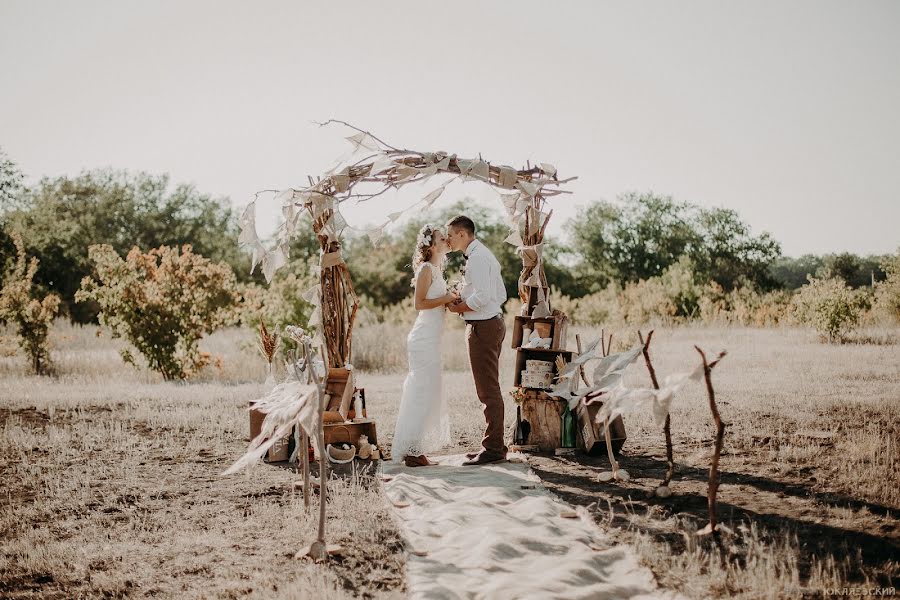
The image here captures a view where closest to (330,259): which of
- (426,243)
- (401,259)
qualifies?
(426,243)

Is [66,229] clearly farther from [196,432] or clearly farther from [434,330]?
[434,330]

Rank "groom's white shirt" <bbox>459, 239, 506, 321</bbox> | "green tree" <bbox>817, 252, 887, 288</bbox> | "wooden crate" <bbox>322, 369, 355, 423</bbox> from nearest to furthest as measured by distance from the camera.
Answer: "groom's white shirt" <bbox>459, 239, 506, 321</bbox>
"wooden crate" <bbox>322, 369, 355, 423</bbox>
"green tree" <bbox>817, 252, 887, 288</bbox>

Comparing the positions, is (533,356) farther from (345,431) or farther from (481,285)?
(345,431)

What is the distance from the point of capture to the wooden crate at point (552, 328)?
7.11m

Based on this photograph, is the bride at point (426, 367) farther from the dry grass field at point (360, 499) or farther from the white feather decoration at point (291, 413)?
the white feather decoration at point (291, 413)

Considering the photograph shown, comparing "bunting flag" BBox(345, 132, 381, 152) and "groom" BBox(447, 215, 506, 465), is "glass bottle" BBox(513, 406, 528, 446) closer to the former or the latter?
"groom" BBox(447, 215, 506, 465)

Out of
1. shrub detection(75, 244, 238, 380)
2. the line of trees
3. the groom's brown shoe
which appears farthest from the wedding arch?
the line of trees

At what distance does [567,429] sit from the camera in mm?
6812

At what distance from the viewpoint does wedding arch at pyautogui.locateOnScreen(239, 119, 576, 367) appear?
6.49 meters

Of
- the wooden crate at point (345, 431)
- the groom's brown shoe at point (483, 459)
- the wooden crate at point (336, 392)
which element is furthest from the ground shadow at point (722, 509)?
the wooden crate at point (336, 392)

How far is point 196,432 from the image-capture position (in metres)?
8.08

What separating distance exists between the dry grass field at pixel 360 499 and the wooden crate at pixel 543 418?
1.40 ft

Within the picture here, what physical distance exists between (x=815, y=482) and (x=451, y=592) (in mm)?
3253

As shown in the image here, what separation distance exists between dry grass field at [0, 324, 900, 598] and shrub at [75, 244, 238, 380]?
5.94 ft
